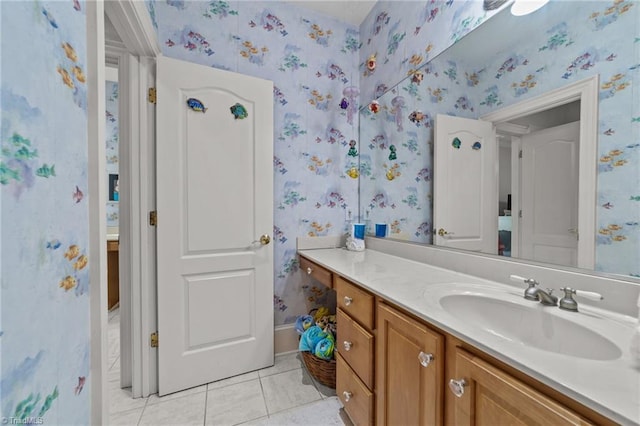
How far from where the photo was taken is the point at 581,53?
2.85 feet

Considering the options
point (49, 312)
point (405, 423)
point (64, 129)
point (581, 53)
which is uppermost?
point (581, 53)

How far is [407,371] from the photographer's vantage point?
87 cm

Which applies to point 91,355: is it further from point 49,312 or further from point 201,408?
point 201,408

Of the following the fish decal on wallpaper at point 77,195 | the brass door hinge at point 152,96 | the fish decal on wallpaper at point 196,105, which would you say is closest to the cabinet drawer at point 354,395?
the fish decal on wallpaper at point 77,195

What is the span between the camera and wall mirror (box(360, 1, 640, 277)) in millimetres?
803

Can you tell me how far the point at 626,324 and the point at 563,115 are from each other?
0.68 metres

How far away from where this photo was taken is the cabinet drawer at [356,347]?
1.08 metres

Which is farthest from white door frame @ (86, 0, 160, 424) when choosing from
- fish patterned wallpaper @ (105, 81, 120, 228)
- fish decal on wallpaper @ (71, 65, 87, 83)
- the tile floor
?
fish patterned wallpaper @ (105, 81, 120, 228)

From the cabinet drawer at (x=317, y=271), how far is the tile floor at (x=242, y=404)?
0.67 metres

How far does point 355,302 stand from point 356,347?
8.1 inches

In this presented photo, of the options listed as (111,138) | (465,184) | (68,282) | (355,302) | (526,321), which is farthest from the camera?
(111,138)

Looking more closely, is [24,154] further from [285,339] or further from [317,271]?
[285,339]

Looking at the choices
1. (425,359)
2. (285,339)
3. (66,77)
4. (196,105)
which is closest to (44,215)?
(66,77)

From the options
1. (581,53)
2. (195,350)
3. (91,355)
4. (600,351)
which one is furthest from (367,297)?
(195,350)
